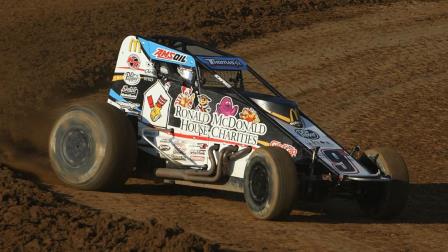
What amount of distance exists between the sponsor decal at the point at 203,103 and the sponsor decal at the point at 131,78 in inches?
47.3

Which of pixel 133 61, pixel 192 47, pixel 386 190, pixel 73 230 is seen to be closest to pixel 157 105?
pixel 133 61

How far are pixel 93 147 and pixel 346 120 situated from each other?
293 inches

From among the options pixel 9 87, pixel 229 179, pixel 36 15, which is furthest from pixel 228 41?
pixel 229 179

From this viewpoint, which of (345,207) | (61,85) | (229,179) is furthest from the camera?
(61,85)

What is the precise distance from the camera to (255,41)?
24.1m

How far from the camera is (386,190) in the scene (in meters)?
13.0

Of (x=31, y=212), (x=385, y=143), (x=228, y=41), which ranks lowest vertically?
(x=31, y=212)

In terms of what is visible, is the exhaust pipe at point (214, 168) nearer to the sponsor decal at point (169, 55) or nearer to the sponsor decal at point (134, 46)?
the sponsor decal at point (169, 55)

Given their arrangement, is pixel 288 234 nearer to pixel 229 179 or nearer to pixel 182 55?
pixel 229 179

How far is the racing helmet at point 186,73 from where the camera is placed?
1377 cm

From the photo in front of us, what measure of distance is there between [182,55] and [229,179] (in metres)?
1.91

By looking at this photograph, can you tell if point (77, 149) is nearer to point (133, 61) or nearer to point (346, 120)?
point (133, 61)

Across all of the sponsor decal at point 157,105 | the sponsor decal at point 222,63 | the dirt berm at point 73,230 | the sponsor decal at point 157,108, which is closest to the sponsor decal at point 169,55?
the sponsor decal at point 222,63

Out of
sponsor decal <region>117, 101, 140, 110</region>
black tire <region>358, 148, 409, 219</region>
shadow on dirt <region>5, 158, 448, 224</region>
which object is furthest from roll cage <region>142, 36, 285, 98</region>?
black tire <region>358, 148, 409, 219</region>
